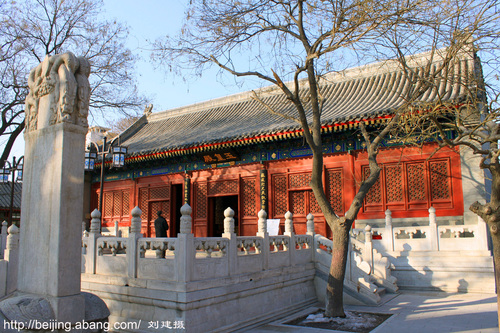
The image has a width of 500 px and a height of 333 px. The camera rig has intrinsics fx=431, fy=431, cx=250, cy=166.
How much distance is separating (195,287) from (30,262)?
2.01 meters

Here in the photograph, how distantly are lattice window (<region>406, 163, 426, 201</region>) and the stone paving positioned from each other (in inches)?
105

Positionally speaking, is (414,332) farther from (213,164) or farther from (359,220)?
(213,164)

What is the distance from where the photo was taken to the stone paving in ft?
20.2

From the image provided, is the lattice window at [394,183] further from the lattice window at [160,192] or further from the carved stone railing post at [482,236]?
the lattice window at [160,192]

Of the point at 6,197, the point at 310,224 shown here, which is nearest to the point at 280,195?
the point at 310,224

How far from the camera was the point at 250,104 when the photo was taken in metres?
16.4

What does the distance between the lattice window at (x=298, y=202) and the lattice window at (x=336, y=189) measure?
0.84 m

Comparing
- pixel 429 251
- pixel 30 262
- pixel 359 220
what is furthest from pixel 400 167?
pixel 30 262

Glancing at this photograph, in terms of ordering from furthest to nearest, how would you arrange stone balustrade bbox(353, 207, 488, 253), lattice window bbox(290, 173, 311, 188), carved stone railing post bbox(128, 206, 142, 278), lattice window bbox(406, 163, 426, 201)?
lattice window bbox(290, 173, 311, 188), lattice window bbox(406, 163, 426, 201), stone balustrade bbox(353, 207, 488, 253), carved stone railing post bbox(128, 206, 142, 278)

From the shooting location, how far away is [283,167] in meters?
12.6

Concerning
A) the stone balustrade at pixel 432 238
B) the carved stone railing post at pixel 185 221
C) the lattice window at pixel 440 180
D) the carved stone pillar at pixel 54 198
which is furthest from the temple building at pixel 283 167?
the carved stone pillar at pixel 54 198

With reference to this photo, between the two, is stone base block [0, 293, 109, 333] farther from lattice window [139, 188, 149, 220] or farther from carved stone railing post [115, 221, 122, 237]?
lattice window [139, 188, 149, 220]

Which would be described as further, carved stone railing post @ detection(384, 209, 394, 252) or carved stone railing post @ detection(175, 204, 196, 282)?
carved stone railing post @ detection(384, 209, 394, 252)

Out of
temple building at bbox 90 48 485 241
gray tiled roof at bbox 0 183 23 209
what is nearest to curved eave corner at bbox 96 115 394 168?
temple building at bbox 90 48 485 241
